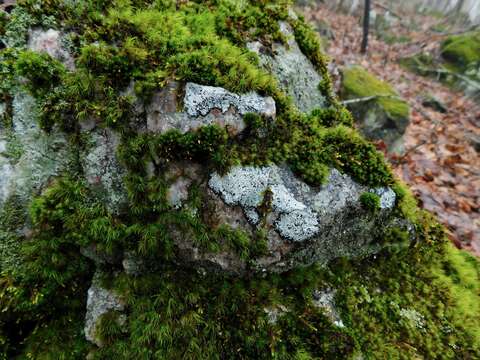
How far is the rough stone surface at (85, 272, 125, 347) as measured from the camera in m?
2.44

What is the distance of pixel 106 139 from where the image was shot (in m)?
2.63

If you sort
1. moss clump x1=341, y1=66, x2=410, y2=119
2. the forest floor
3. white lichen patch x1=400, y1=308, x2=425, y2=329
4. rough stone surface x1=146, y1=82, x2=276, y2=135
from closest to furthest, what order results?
rough stone surface x1=146, y1=82, x2=276, y2=135 < white lichen patch x1=400, y1=308, x2=425, y2=329 < the forest floor < moss clump x1=341, y1=66, x2=410, y2=119

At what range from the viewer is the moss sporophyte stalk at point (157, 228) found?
2441mm

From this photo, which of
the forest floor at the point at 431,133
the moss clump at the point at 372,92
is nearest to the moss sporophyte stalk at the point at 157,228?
the forest floor at the point at 431,133


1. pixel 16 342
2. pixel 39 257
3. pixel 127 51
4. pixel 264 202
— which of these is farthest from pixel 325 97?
pixel 16 342

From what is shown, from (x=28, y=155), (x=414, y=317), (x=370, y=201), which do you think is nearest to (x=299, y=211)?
(x=370, y=201)

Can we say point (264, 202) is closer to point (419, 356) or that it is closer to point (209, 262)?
point (209, 262)

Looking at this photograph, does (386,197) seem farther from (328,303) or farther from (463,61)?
(463,61)

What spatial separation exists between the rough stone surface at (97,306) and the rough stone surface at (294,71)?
253 centimetres

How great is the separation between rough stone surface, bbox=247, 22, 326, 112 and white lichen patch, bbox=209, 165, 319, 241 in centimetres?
119

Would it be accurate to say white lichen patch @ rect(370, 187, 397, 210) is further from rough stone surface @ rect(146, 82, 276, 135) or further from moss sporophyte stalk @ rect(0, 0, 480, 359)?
rough stone surface @ rect(146, 82, 276, 135)

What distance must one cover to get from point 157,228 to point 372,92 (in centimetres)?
679

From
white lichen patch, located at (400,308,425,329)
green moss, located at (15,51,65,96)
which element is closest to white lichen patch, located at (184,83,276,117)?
green moss, located at (15,51,65,96)

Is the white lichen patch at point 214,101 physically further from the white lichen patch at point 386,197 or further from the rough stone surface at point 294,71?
the white lichen patch at point 386,197
